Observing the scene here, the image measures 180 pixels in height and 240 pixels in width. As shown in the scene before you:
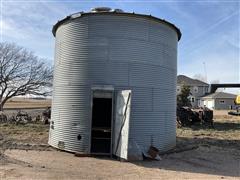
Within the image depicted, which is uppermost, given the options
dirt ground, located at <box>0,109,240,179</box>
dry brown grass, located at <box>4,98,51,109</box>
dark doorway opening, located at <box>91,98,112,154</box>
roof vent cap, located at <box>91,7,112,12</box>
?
roof vent cap, located at <box>91,7,112,12</box>

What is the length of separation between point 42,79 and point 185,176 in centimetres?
2759

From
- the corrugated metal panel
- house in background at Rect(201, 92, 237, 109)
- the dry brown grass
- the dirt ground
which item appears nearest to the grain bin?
the corrugated metal panel

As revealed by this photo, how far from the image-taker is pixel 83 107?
39.1 ft

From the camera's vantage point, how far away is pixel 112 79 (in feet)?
38.9

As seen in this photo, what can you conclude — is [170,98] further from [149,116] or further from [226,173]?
[226,173]

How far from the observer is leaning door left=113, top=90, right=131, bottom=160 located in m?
10.9

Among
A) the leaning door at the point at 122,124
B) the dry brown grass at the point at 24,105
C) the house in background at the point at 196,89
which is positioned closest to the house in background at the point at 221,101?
the house in background at the point at 196,89

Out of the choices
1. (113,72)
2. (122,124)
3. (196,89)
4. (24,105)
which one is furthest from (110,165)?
(196,89)

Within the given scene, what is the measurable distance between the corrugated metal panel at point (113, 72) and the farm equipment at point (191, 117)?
1131cm

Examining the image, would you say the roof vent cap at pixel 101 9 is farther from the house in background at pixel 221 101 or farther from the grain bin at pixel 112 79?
the house in background at pixel 221 101

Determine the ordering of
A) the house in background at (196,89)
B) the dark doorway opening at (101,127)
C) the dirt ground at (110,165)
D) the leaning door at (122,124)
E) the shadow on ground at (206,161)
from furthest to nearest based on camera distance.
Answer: the house in background at (196,89), the dark doorway opening at (101,127), the leaning door at (122,124), the shadow on ground at (206,161), the dirt ground at (110,165)

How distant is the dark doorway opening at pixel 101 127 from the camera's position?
12134mm

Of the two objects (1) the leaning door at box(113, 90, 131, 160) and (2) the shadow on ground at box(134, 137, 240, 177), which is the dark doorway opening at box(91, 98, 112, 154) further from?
(2) the shadow on ground at box(134, 137, 240, 177)

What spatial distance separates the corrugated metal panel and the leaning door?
0.60m
